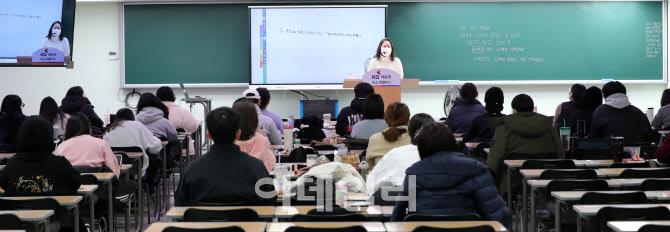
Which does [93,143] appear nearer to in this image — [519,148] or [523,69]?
[519,148]

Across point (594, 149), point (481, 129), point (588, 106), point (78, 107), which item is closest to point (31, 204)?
point (481, 129)

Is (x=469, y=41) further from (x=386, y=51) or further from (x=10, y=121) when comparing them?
(x=10, y=121)

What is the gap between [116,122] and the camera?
702 centimetres

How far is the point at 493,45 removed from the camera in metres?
11.8

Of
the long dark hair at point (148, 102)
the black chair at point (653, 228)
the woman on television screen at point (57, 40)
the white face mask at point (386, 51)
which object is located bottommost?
the black chair at point (653, 228)

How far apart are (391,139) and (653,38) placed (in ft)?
26.3

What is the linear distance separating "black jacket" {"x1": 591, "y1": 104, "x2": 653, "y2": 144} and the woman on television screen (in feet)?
20.6

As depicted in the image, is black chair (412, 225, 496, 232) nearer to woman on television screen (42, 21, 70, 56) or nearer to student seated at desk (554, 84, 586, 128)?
student seated at desk (554, 84, 586, 128)

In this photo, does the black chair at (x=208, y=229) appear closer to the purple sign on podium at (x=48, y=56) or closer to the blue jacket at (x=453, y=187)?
the blue jacket at (x=453, y=187)

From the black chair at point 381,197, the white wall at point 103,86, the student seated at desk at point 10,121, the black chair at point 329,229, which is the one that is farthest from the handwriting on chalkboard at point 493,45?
the black chair at point 329,229

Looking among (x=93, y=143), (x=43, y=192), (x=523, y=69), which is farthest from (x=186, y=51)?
(x=43, y=192)

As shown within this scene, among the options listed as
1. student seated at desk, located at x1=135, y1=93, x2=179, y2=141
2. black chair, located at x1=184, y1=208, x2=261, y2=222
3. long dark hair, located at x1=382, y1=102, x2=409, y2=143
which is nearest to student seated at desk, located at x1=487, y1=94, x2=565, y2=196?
long dark hair, located at x1=382, y1=102, x2=409, y2=143

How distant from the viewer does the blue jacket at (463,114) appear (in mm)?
8266

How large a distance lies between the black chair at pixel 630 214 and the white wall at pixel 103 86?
314 inches
